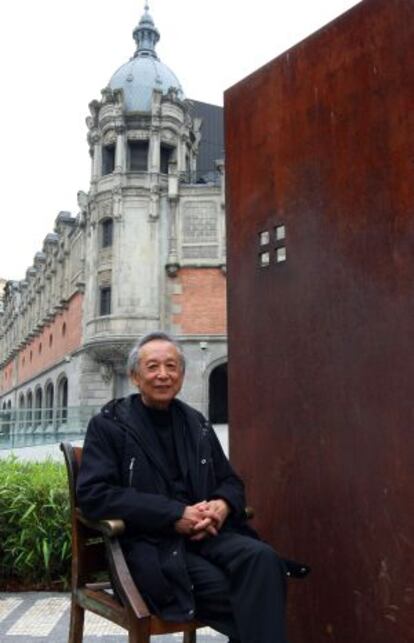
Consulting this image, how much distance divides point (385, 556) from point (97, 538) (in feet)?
4.19

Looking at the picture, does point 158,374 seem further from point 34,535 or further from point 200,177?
point 200,177

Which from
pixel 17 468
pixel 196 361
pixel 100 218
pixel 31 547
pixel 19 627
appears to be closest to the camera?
pixel 19 627

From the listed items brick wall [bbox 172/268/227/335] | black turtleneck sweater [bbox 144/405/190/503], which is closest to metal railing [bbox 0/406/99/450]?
brick wall [bbox 172/268/227/335]

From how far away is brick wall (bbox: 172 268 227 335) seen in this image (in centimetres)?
2548

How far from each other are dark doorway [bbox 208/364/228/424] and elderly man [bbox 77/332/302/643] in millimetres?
22209

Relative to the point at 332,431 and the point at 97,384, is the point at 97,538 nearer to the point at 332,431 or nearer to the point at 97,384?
the point at 332,431

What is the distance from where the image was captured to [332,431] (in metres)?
2.71

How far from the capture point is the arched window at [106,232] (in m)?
26.6

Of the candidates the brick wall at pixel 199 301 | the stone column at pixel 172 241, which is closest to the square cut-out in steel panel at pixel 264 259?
the brick wall at pixel 199 301

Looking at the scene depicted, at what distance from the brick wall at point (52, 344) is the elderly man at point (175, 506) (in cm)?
2655

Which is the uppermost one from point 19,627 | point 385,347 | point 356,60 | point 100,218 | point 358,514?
point 100,218

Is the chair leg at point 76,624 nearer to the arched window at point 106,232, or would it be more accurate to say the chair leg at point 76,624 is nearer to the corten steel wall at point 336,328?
the corten steel wall at point 336,328

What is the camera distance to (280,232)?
3.13 m

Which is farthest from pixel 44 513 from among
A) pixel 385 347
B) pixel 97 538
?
pixel 385 347
